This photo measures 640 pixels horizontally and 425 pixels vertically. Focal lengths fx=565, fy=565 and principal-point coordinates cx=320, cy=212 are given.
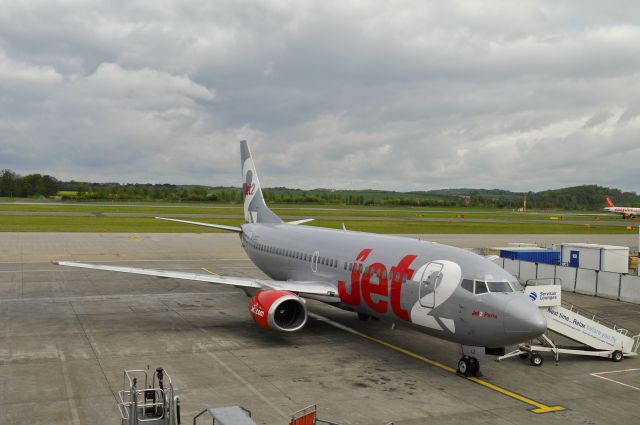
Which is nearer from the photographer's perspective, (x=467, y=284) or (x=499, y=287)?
(x=499, y=287)

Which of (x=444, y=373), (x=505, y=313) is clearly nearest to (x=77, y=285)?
(x=444, y=373)

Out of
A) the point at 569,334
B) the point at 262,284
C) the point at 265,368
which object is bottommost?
the point at 265,368

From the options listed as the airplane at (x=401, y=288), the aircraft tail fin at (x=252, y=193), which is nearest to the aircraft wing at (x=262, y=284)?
the airplane at (x=401, y=288)

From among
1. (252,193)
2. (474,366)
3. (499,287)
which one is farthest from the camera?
(252,193)

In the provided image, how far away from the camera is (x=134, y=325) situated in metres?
24.4

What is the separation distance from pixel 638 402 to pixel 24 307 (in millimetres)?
26358

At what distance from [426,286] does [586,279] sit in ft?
74.7

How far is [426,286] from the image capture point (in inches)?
719

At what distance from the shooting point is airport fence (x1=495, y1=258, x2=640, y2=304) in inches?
1313

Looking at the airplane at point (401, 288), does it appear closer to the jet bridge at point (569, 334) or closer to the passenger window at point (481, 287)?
the passenger window at point (481, 287)

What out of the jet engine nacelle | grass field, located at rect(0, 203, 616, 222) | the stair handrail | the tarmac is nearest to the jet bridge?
the tarmac

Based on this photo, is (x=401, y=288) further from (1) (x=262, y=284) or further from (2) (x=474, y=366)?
(1) (x=262, y=284)

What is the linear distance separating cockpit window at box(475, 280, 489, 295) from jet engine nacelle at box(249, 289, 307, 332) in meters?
7.05

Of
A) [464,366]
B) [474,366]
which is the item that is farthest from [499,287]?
[464,366]
